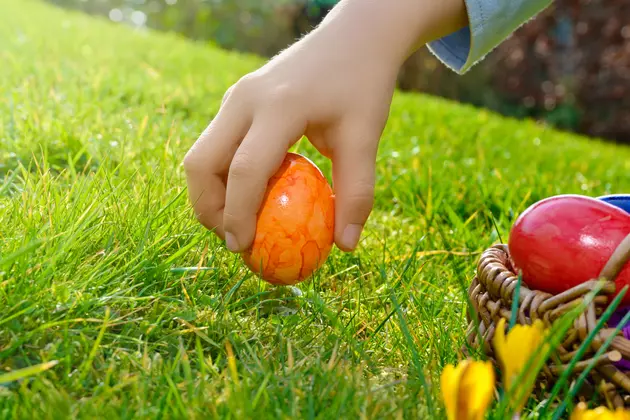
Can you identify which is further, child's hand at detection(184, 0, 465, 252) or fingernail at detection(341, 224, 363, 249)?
fingernail at detection(341, 224, 363, 249)

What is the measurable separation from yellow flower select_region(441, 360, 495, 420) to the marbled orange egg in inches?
24.4

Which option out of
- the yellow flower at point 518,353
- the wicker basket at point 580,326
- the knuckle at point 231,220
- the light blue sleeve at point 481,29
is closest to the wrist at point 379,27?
the light blue sleeve at point 481,29

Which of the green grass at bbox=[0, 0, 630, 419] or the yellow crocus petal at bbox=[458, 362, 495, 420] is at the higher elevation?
the yellow crocus petal at bbox=[458, 362, 495, 420]

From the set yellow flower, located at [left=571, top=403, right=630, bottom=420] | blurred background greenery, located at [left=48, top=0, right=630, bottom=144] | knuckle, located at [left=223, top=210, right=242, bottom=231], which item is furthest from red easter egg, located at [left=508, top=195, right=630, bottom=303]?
blurred background greenery, located at [left=48, top=0, right=630, bottom=144]

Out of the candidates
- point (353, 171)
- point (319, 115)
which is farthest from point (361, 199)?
point (319, 115)

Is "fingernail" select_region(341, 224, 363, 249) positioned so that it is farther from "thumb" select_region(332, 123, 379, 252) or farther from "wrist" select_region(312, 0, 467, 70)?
"wrist" select_region(312, 0, 467, 70)

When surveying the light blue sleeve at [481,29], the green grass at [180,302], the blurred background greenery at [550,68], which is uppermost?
the light blue sleeve at [481,29]

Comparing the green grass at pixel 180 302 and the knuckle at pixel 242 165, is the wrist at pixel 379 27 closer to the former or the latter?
the knuckle at pixel 242 165

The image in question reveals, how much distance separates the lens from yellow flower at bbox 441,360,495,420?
1018 mm

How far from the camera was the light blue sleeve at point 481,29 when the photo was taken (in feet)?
5.37

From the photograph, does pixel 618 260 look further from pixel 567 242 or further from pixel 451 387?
pixel 451 387

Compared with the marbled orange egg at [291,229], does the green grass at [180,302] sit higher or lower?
lower

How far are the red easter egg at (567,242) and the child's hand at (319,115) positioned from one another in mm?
348

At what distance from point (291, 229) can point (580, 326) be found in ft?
2.04
